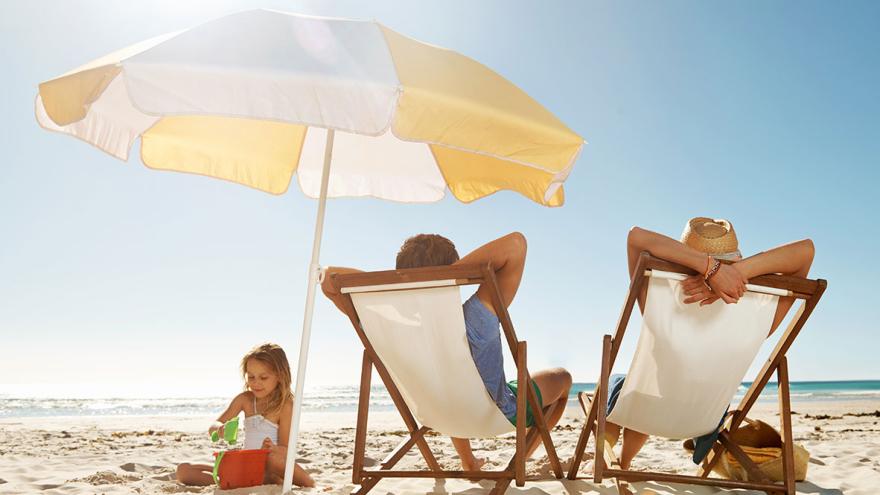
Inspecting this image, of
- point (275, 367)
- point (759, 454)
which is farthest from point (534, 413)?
point (275, 367)

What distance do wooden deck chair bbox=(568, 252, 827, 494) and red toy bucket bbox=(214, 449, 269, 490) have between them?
170cm

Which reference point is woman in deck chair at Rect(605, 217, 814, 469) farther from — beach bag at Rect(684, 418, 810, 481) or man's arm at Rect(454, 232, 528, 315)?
beach bag at Rect(684, 418, 810, 481)

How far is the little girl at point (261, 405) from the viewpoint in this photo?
378 cm

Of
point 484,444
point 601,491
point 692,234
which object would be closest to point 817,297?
point 692,234

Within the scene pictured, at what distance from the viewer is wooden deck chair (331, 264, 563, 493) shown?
263 centimetres

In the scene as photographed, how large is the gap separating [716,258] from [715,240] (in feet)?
0.46

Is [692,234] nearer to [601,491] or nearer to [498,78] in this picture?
[498,78]

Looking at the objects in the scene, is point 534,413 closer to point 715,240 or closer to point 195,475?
point 715,240

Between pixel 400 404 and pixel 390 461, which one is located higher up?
pixel 400 404

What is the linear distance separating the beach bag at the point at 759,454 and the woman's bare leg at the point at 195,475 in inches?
114

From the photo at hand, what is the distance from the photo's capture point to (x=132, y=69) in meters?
2.23

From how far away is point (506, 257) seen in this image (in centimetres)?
264

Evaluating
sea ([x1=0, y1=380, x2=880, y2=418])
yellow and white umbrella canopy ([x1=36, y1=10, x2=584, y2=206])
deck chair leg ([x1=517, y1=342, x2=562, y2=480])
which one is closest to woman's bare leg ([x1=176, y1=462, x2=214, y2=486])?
yellow and white umbrella canopy ([x1=36, y1=10, x2=584, y2=206])

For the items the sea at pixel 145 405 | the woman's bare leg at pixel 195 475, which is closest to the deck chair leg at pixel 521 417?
the woman's bare leg at pixel 195 475
